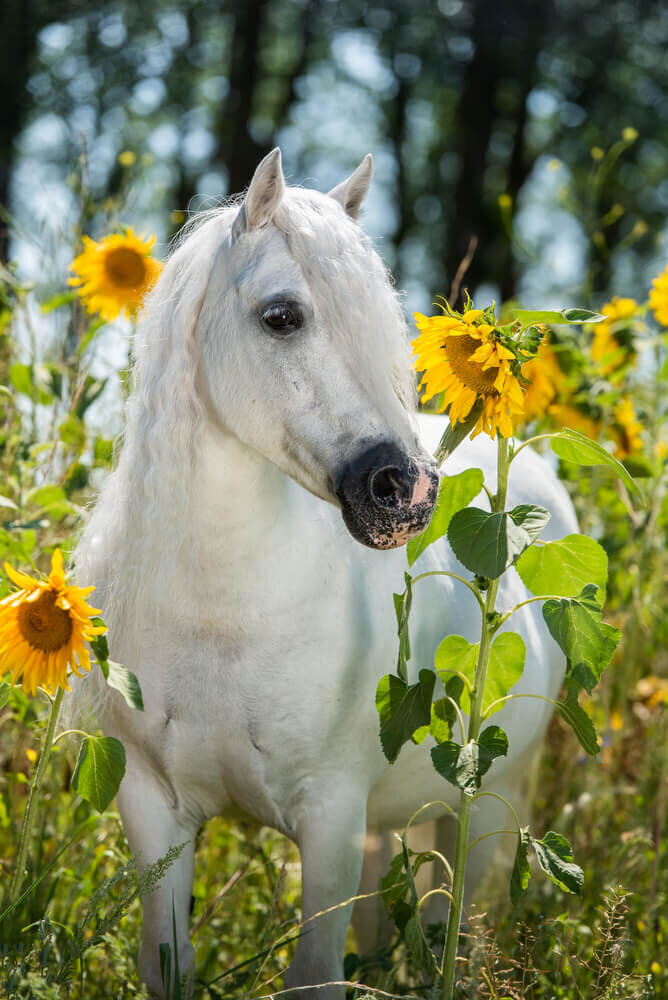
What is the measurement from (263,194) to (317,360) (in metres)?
0.33

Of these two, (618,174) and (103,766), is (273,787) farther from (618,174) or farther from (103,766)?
(618,174)

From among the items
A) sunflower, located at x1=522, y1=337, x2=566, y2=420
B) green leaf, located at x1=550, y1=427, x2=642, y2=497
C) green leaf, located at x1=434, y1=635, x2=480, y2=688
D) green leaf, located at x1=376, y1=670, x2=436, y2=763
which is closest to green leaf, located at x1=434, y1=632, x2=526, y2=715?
green leaf, located at x1=434, y1=635, x2=480, y2=688

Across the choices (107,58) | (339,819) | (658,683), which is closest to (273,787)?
(339,819)

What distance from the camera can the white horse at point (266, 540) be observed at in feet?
5.41

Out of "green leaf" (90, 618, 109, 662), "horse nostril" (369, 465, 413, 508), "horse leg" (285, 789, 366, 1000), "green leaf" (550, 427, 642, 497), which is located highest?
"green leaf" (550, 427, 642, 497)

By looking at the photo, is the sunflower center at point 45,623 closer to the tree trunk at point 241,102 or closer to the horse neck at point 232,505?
the horse neck at point 232,505

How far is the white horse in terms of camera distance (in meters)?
1.65

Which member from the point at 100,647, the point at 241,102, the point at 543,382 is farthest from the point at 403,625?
the point at 241,102

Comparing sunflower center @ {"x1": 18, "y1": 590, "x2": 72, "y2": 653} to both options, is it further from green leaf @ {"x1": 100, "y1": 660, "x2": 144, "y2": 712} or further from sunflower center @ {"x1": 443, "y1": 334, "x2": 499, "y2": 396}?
sunflower center @ {"x1": 443, "y1": 334, "x2": 499, "y2": 396}

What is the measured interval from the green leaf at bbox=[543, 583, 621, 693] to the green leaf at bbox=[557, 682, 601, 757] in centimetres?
9

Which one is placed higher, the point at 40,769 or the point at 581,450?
the point at 581,450

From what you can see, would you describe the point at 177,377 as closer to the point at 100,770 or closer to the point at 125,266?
the point at 100,770

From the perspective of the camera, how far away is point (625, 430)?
11.0ft

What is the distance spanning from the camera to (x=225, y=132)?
10.3 m
